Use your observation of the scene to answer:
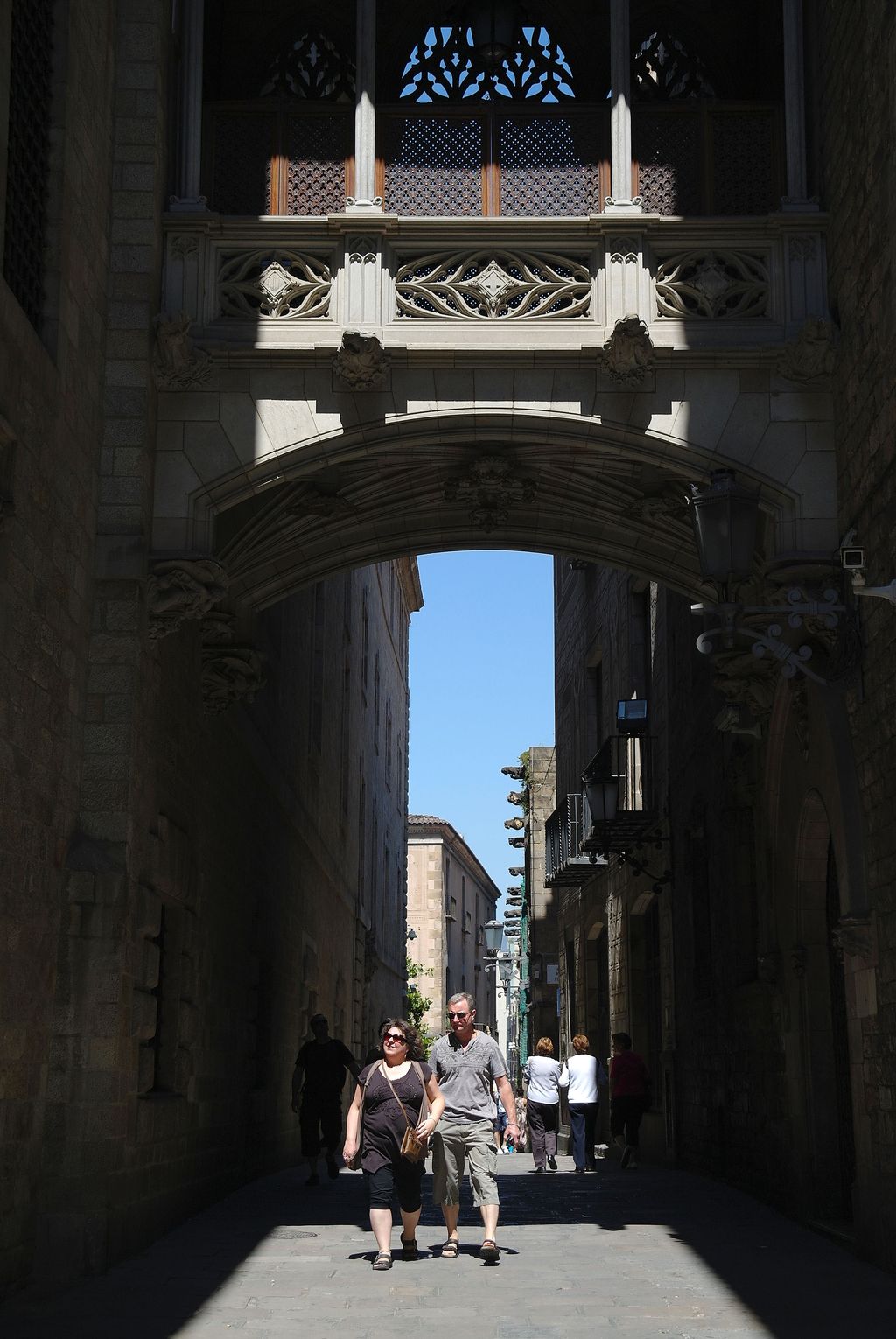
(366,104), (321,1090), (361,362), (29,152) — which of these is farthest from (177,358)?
(321,1090)

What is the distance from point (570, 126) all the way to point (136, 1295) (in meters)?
8.14

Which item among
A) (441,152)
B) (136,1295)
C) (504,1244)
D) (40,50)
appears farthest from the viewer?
(441,152)

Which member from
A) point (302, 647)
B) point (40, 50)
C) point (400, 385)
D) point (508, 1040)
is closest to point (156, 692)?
point (400, 385)

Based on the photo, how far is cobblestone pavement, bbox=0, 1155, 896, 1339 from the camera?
275 inches

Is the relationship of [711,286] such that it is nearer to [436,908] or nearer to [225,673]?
[225,673]

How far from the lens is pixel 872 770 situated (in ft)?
30.0

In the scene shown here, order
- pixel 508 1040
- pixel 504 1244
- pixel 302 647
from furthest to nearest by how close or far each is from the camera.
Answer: pixel 508 1040
pixel 302 647
pixel 504 1244

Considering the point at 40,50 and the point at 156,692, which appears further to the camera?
the point at 156,692

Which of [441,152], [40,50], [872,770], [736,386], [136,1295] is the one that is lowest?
[136,1295]

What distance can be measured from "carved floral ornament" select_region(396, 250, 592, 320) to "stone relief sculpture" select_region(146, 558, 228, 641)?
2.23 metres

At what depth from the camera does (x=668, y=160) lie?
11398mm

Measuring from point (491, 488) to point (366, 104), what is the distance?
2907 millimetres

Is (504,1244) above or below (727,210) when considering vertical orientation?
below

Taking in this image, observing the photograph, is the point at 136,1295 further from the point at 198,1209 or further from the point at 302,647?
the point at 302,647
